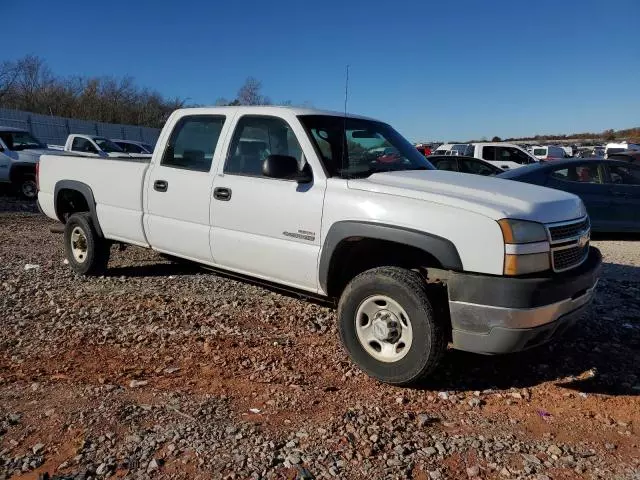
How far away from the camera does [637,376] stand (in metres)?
4.02

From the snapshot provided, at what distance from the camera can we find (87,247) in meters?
6.36

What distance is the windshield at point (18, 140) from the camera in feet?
46.5

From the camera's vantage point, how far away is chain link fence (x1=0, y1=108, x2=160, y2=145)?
1011 inches

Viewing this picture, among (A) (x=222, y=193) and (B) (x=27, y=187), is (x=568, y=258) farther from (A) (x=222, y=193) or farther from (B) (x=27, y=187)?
(B) (x=27, y=187)

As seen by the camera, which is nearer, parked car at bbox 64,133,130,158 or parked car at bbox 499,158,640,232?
parked car at bbox 499,158,640,232

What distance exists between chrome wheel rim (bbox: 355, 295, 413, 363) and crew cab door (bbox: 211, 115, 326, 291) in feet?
→ 1.72

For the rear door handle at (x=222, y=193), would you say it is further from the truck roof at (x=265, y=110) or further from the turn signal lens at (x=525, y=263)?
the turn signal lens at (x=525, y=263)

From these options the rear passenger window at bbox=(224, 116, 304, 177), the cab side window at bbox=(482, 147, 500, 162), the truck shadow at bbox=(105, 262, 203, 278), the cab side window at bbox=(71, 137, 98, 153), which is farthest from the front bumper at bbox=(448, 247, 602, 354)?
the cab side window at bbox=(71, 137, 98, 153)

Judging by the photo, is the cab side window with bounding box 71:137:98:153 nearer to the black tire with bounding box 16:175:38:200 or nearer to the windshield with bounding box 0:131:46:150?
the windshield with bounding box 0:131:46:150

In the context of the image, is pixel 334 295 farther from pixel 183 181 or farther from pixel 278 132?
pixel 183 181

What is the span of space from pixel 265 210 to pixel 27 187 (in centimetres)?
1216

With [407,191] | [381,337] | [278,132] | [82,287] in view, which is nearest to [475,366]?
[381,337]

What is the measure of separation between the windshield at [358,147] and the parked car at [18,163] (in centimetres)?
1140

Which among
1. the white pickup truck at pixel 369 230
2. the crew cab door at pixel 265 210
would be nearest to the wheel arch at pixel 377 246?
the white pickup truck at pixel 369 230
